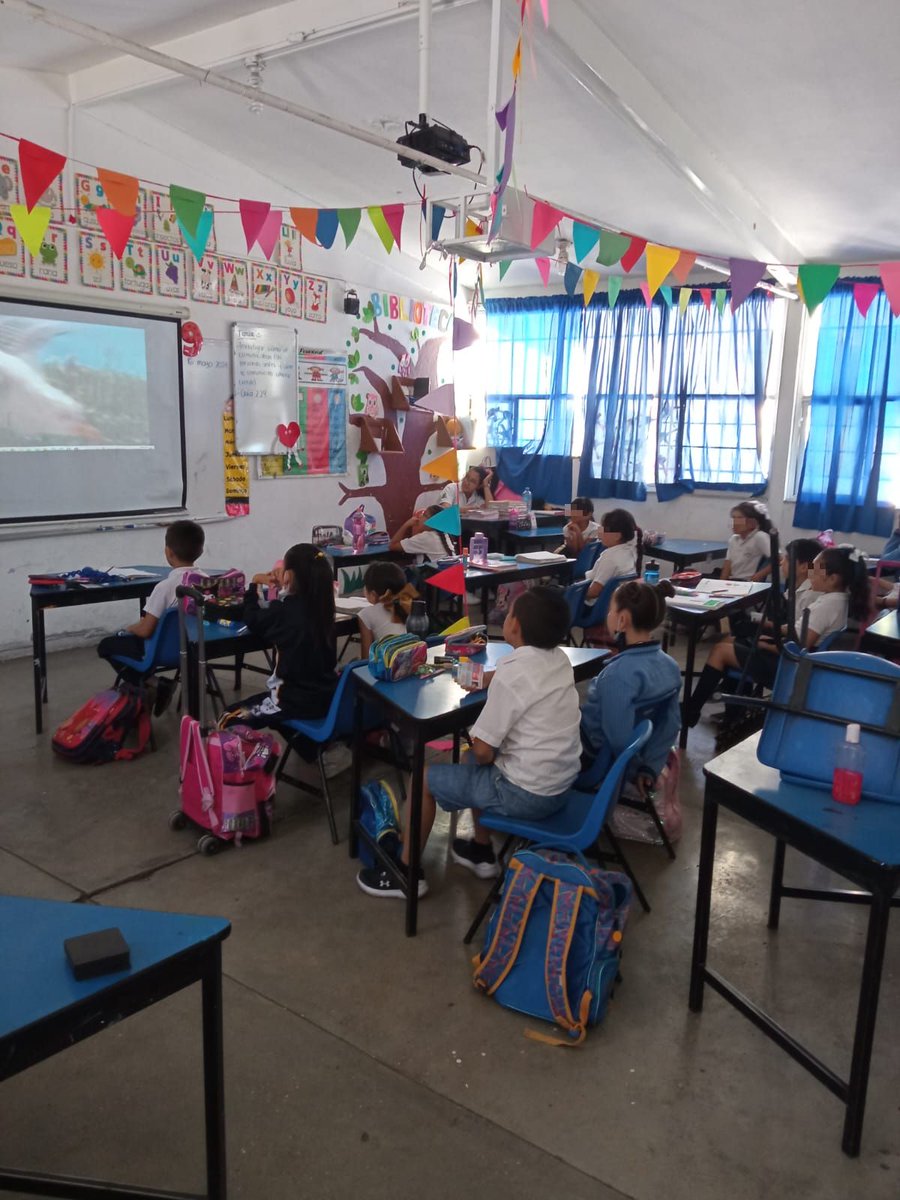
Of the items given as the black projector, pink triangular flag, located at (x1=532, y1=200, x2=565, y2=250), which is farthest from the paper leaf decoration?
pink triangular flag, located at (x1=532, y1=200, x2=565, y2=250)

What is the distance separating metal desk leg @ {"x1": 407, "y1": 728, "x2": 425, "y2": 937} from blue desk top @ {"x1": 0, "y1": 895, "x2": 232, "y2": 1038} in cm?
114

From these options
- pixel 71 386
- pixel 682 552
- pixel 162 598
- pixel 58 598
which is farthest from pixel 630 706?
pixel 71 386

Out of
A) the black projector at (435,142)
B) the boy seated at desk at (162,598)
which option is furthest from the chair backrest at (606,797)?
the black projector at (435,142)

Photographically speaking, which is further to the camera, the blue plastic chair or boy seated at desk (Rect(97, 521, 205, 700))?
boy seated at desk (Rect(97, 521, 205, 700))

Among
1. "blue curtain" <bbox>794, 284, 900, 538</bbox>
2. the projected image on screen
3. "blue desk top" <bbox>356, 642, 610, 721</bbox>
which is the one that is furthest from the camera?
"blue curtain" <bbox>794, 284, 900, 538</bbox>

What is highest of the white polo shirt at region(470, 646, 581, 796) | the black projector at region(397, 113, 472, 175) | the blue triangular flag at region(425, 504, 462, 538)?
the black projector at region(397, 113, 472, 175)

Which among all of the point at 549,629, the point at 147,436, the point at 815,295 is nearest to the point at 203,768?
the point at 549,629

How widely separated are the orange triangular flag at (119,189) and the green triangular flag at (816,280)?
3.49 meters

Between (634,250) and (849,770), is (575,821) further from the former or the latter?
(634,250)

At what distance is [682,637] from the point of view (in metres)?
6.39

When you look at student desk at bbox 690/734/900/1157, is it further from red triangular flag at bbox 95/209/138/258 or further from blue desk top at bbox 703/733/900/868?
red triangular flag at bbox 95/209/138/258

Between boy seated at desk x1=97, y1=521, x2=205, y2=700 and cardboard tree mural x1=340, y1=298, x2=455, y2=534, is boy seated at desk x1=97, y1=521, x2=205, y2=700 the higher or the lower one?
the lower one

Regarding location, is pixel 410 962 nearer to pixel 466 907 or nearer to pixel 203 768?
pixel 466 907

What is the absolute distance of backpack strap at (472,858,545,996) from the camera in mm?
2205
